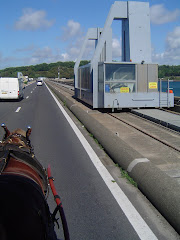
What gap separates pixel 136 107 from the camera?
17172 millimetres

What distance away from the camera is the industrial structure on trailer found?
16484mm

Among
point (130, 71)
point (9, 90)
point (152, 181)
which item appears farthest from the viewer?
point (9, 90)

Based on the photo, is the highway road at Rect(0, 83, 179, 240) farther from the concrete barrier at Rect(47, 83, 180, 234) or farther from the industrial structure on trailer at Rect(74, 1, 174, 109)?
the industrial structure on trailer at Rect(74, 1, 174, 109)

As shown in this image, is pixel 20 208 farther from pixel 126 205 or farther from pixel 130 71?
pixel 130 71

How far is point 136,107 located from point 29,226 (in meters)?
15.6

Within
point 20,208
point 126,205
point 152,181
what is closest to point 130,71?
point 152,181

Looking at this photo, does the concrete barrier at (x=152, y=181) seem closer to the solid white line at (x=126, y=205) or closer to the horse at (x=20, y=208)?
the solid white line at (x=126, y=205)

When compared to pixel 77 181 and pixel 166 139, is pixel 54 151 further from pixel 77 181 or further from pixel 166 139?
pixel 166 139

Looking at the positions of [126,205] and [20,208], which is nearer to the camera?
[20,208]

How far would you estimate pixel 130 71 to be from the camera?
16656mm

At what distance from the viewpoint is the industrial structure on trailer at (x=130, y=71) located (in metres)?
16.5

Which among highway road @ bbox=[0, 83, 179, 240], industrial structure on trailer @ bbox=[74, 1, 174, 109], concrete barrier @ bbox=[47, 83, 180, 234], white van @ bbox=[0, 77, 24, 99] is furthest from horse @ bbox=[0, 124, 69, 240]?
white van @ bbox=[0, 77, 24, 99]

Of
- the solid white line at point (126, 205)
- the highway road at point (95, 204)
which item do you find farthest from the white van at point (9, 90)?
the solid white line at point (126, 205)

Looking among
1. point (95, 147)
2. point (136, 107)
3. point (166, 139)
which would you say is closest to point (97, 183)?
point (95, 147)
